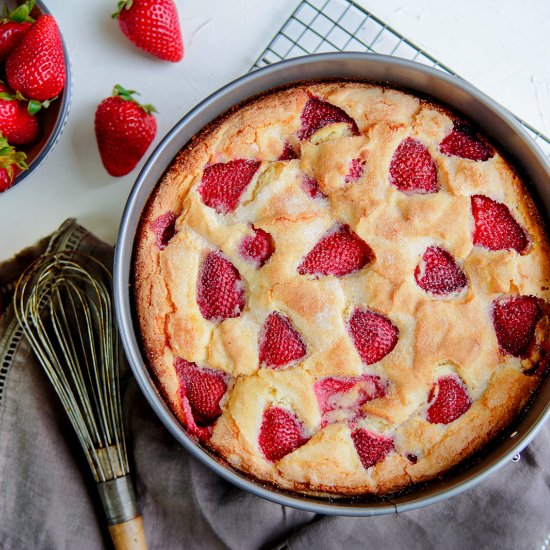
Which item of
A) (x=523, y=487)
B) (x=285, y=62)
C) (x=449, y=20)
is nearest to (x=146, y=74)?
(x=285, y=62)

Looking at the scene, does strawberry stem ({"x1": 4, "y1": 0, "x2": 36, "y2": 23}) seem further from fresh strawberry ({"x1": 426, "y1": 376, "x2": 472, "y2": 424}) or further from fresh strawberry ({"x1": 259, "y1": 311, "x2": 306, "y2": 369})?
fresh strawberry ({"x1": 426, "y1": 376, "x2": 472, "y2": 424})

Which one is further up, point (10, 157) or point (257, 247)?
point (257, 247)

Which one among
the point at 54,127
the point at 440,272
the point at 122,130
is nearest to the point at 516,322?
the point at 440,272

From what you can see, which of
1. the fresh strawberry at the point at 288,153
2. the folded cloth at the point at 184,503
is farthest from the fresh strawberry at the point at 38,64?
the fresh strawberry at the point at 288,153

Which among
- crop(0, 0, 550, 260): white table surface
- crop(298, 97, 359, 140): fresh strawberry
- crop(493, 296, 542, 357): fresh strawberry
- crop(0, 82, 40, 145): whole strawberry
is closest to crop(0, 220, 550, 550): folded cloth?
crop(0, 0, 550, 260): white table surface

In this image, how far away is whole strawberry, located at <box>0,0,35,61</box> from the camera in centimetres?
190

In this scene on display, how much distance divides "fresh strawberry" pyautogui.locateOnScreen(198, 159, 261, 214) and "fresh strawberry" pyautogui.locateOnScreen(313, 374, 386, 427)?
0.50m

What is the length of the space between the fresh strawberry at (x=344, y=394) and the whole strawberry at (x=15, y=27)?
4.25 ft

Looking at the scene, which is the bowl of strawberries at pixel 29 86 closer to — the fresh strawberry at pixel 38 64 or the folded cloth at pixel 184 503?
the fresh strawberry at pixel 38 64

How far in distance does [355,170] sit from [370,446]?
2.23 ft

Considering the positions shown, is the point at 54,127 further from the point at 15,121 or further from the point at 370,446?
the point at 370,446

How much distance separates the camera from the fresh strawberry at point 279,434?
1635 millimetres

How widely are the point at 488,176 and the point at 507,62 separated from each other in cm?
60

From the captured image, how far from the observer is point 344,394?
1.63 metres
